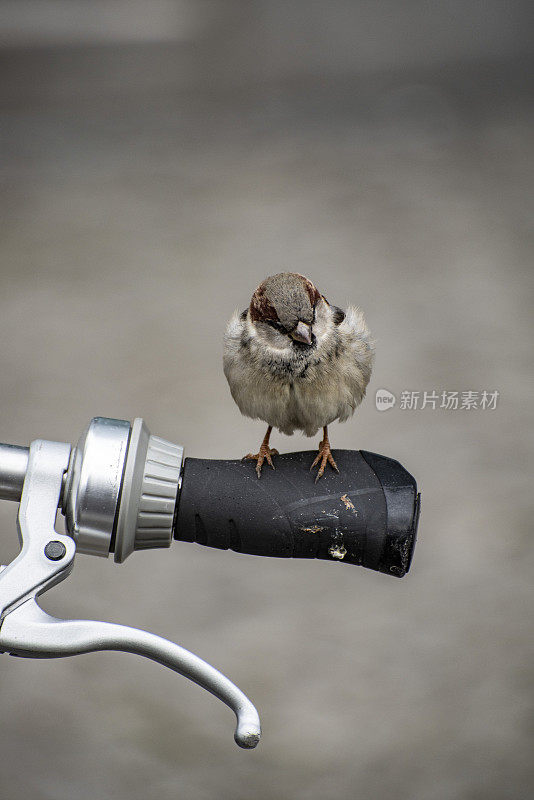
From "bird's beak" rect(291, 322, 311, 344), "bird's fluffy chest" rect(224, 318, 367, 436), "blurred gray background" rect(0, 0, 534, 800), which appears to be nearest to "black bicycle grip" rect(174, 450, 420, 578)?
"bird's beak" rect(291, 322, 311, 344)

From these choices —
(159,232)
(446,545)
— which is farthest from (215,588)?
(159,232)

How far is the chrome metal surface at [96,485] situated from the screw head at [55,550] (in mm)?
14

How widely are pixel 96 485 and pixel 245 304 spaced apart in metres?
2.42

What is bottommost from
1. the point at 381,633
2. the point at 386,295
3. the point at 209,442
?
the point at 381,633

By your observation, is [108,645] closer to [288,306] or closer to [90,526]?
[90,526]

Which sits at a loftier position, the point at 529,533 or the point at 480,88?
the point at 480,88

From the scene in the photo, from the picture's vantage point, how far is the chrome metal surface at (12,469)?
672mm

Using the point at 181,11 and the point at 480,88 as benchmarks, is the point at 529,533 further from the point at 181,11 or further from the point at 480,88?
the point at 181,11

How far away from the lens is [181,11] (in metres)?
4.05

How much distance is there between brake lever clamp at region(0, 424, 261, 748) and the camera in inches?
24.1

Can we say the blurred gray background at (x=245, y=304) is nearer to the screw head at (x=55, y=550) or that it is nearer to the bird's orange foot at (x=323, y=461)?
the bird's orange foot at (x=323, y=461)

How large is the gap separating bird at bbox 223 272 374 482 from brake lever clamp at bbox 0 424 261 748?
48cm

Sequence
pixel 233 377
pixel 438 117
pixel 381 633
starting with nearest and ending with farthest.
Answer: pixel 233 377, pixel 381 633, pixel 438 117

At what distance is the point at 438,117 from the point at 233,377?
2.96 metres
